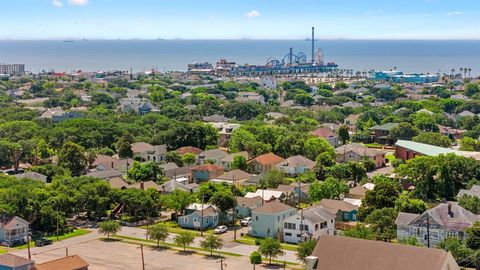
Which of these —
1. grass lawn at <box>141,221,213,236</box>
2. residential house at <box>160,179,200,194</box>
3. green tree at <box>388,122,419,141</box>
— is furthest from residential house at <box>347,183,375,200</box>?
green tree at <box>388,122,419,141</box>

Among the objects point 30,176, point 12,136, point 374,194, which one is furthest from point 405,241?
point 12,136

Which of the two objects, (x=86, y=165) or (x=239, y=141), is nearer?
(x=86, y=165)

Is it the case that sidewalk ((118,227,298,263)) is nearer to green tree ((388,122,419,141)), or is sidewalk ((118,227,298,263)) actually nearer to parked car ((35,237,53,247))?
parked car ((35,237,53,247))

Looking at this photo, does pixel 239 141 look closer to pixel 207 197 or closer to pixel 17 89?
pixel 207 197

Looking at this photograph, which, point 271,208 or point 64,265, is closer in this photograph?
point 64,265

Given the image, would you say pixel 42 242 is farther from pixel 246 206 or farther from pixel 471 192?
pixel 471 192

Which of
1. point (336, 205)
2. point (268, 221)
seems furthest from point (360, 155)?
point (268, 221)

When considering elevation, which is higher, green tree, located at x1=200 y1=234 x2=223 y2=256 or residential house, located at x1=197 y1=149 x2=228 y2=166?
residential house, located at x1=197 y1=149 x2=228 y2=166
